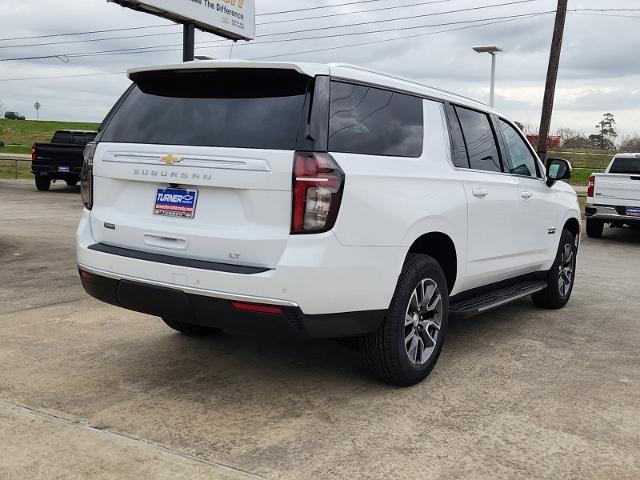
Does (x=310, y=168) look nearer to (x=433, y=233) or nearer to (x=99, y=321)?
(x=433, y=233)

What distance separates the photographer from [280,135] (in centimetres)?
349

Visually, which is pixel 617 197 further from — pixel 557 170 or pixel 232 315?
pixel 232 315

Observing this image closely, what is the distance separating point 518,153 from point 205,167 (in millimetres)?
3203

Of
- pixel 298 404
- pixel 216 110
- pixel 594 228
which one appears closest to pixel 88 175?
pixel 216 110

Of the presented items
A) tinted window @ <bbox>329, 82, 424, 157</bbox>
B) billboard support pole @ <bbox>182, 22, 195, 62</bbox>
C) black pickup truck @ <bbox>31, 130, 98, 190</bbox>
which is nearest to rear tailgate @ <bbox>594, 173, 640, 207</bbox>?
tinted window @ <bbox>329, 82, 424, 157</bbox>

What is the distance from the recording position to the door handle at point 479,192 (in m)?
4.67

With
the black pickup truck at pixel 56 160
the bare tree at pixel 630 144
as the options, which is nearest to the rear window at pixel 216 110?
the black pickup truck at pixel 56 160

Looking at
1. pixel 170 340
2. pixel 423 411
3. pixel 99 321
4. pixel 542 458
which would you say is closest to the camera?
pixel 542 458

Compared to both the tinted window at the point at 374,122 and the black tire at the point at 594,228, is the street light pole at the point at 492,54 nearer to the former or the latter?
the black tire at the point at 594,228

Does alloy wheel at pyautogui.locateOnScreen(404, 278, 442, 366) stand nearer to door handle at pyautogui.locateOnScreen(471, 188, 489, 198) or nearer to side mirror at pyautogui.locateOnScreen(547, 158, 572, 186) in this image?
door handle at pyautogui.locateOnScreen(471, 188, 489, 198)

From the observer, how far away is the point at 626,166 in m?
13.4

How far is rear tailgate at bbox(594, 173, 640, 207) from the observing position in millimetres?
12281

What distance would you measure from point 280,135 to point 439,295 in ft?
5.02

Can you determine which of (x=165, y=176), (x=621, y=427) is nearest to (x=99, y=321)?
(x=165, y=176)
